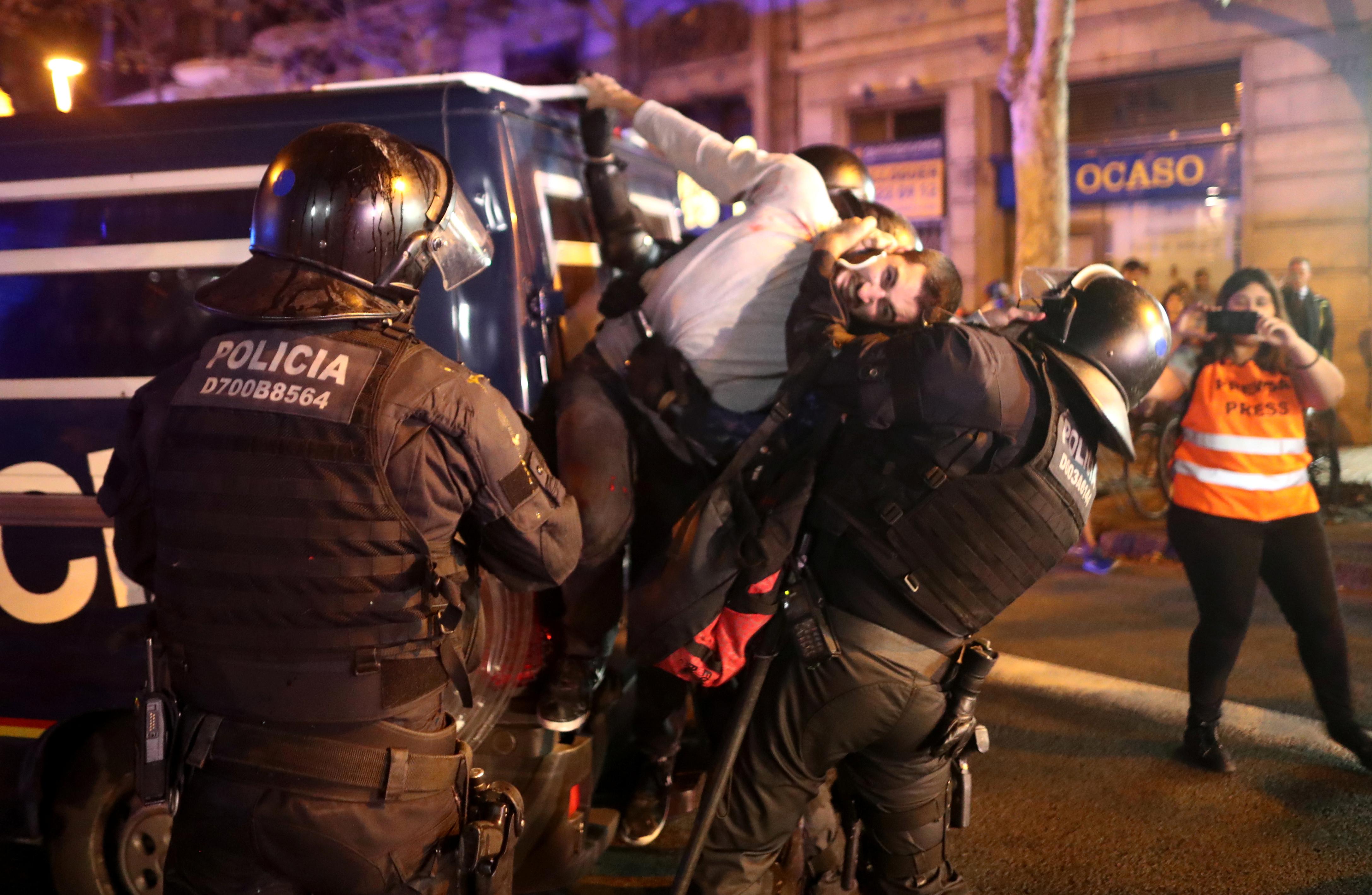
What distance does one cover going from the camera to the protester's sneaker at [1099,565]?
7.44 m

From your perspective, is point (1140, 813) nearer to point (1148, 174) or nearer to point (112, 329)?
point (112, 329)

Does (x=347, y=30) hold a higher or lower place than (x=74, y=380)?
higher

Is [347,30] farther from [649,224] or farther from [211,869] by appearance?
[211,869]

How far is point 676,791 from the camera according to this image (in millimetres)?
3064

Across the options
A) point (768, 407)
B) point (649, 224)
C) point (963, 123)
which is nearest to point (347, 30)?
point (963, 123)

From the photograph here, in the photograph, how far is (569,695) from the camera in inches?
105

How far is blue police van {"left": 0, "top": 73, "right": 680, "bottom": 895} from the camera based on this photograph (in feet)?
9.11

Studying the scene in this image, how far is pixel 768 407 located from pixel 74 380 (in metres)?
1.98

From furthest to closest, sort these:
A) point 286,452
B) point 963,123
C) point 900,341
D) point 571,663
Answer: point 963,123, point 571,663, point 900,341, point 286,452

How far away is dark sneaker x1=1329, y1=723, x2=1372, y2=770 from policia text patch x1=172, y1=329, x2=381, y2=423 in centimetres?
405

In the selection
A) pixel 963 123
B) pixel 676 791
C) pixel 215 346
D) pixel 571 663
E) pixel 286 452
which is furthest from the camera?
pixel 963 123

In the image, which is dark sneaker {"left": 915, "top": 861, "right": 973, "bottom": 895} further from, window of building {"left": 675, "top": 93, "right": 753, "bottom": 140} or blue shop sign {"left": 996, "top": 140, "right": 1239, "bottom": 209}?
window of building {"left": 675, "top": 93, "right": 753, "bottom": 140}

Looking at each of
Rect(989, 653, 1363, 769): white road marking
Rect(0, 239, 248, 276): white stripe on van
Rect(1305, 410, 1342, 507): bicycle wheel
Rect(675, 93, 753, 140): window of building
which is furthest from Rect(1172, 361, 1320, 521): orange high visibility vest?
Rect(675, 93, 753, 140): window of building

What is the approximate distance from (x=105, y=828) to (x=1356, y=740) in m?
4.47
